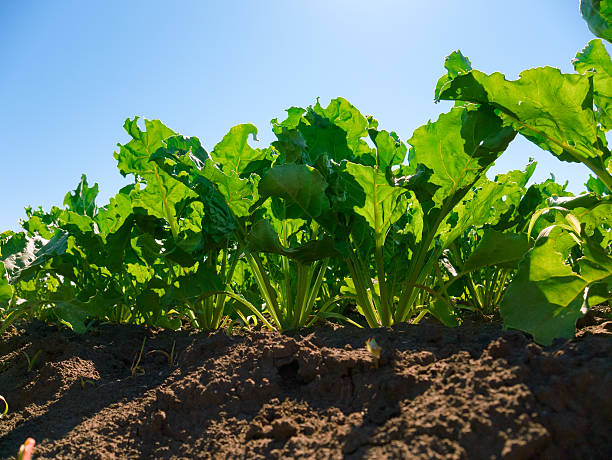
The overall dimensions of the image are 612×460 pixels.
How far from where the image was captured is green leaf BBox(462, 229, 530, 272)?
1.70m

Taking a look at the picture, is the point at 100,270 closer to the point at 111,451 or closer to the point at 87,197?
the point at 87,197

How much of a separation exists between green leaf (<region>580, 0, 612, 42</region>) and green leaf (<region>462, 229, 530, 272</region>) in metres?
0.80

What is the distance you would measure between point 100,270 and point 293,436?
247 centimetres

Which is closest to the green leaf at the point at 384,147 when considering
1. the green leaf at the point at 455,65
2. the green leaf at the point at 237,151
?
the green leaf at the point at 455,65

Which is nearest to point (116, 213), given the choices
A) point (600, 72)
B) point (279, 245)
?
point (279, 245)

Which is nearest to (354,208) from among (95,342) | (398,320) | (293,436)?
(398,320)

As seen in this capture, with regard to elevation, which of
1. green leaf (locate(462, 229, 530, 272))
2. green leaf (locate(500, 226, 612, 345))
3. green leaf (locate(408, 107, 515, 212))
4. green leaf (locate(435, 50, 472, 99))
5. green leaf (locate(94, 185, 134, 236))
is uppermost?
green leaf (locate(94, 185, 134, 236))

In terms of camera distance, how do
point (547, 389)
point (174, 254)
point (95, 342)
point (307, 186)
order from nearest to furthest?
1. point (547, 389)
2. point (307, 186)
3. point (174, 254)
4. point (95, 342)

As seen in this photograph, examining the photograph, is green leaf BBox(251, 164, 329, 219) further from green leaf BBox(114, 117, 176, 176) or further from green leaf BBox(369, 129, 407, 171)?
green leaf BBox(114, 117, 176, 176)

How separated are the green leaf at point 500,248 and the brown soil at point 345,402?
0.35 meters

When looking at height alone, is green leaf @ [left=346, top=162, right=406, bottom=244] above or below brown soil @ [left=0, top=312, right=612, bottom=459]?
above

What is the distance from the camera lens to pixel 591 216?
6.13 feet

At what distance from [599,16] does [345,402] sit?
1.66 metres

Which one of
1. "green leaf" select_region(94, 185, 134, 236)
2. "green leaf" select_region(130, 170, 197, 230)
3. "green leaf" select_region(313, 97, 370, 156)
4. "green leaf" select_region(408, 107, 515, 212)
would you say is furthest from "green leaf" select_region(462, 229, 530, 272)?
"green leaf" select_region(94, 185, 134, 236)
